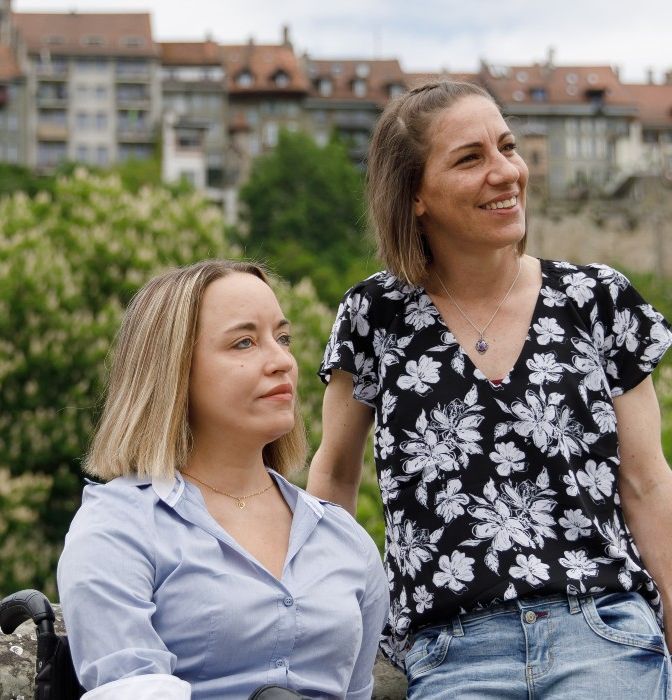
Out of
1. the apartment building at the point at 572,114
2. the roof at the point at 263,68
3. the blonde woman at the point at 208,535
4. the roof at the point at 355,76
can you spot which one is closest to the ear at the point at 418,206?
the blonde woman at the point at 208,535

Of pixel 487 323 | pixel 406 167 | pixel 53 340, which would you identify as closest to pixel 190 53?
pixel 53 340

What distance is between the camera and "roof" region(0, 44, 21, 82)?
2494 inches

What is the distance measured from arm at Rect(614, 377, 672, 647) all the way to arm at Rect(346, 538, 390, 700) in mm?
625

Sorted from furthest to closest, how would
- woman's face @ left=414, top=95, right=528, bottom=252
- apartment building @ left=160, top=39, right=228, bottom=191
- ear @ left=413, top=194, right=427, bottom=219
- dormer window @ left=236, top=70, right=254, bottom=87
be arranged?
1. dormer window @ left=236, top=70, right=254, bottom=87
2. apartment building @ left=160, top=39, right=228, bottom=191
3. ear @ left=413, top=194, right=427, bottom=219
4. woman's face @ left=414, top=95, right=528, bottom=252

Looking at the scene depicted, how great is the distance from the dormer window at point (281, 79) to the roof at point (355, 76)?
1691 millimetres

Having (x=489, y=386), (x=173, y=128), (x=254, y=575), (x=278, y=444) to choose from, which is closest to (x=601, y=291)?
(x=489, y=386)

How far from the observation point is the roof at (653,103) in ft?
227

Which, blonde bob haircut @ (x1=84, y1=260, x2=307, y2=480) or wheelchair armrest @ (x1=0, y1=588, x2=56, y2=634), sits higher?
blonde bob haircut @ (x1=84, y1=260, x2=307, y2=480)

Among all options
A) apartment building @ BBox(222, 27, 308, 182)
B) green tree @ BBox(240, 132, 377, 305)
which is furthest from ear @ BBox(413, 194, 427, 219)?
apartment building @ BBox(222, 27, 308, 182)

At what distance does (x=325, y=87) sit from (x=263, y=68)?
135 inches

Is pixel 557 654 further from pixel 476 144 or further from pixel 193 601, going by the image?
pixel 476 144

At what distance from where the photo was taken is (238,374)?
2.59 metres

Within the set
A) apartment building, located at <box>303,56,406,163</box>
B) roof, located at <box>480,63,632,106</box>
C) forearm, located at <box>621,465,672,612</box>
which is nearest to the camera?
forearm, located at <box>621,465,672,612</box>

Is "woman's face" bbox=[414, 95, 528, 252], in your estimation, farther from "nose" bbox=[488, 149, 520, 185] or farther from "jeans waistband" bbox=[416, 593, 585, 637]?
"jeans waistband" bbox=[416, 593, 585, 637]
